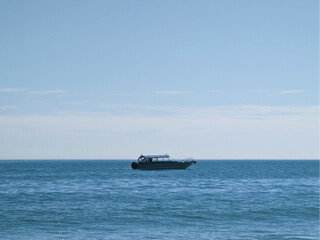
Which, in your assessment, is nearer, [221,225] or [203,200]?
[221,225]

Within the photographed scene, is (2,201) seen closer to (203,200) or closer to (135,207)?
(135,207)

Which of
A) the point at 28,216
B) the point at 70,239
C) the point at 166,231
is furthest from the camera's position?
the point at 28,216

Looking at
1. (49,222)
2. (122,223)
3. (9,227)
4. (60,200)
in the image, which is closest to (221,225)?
(122,223)

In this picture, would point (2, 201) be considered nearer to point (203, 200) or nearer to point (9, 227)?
point (9, 227)

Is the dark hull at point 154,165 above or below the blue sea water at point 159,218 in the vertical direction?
above

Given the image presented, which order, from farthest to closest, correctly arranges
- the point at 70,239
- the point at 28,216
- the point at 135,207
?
the point at 135,207 < the point at 28,216 < the point at 70,239

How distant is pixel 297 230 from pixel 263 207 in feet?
40.8

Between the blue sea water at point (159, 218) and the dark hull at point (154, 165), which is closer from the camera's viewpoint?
the blue sea water at point (159, 218)

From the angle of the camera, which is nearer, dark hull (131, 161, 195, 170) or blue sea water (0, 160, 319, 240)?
blue sea water (0, 160, 319, 240)

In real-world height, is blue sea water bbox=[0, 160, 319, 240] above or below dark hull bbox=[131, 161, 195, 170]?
below

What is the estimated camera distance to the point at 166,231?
31219 mm

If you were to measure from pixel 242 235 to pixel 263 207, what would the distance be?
15.5 m

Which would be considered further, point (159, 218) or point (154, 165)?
point (154, 165)

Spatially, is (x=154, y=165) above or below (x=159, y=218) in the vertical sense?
above
